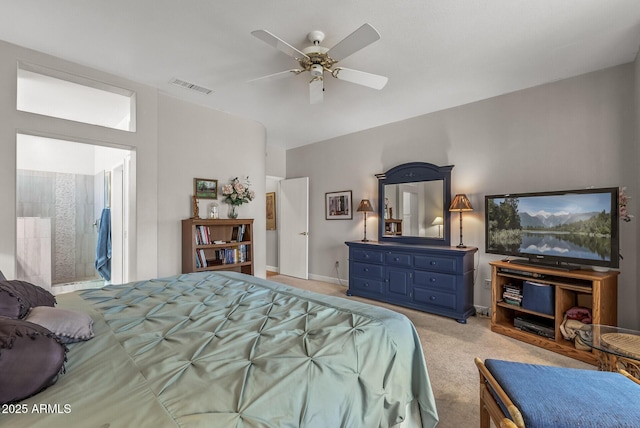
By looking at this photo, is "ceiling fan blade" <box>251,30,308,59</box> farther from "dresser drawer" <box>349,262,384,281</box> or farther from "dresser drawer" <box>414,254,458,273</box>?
"dresser drawer" <box>349,262,384,281</box>

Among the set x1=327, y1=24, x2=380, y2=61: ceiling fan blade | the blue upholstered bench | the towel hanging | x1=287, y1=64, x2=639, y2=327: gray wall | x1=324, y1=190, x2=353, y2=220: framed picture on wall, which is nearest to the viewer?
the blue upholstered bench

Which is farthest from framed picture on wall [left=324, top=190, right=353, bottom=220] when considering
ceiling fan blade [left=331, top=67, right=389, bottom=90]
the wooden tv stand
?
ceiling fan blade [left=331, top=67, right=389, bottom=90]

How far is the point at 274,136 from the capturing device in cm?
531

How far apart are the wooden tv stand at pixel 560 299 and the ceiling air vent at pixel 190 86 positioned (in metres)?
3.90

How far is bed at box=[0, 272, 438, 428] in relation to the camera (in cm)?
81

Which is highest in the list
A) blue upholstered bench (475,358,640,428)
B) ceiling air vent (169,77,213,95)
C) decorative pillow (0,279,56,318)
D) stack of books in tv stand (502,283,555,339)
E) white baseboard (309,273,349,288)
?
ceiling air vent (169,77,213,95)

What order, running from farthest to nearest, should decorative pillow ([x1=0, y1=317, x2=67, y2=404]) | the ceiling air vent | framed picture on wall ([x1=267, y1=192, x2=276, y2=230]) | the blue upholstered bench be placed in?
framed picture on wall ([x1=267, y1=192, x2=276, y2=230]) < the ceiling air vent < the blue upholstered bench < decorative pillow ([x1=0, y1=317, x2=67, y2=404])

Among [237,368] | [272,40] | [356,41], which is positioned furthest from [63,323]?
[356,41]

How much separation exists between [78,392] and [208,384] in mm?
375

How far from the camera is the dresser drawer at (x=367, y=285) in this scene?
4.13 meters

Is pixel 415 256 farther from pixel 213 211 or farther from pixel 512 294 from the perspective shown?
pixel 213 211

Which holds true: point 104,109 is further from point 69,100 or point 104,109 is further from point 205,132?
point 205,132

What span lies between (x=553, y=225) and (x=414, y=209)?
5.44 ft

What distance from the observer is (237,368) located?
100cm
